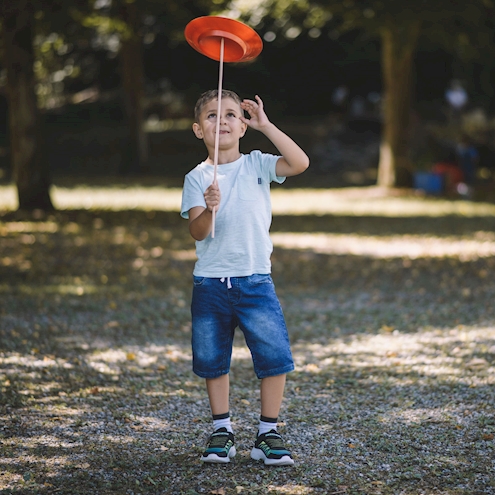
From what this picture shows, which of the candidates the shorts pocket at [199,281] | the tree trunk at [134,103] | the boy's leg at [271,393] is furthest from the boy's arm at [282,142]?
the tree trunk at [134,103]

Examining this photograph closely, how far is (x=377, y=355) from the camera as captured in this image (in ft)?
20.7

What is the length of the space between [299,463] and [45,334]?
3518mm

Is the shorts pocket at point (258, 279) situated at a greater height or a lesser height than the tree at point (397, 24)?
lesser

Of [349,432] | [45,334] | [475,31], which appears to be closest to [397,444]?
[349,432]

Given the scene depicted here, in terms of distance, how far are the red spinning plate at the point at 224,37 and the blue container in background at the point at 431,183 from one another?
55.0ft

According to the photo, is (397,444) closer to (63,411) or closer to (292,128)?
(63,411)

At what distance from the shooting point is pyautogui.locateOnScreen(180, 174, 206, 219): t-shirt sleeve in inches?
153

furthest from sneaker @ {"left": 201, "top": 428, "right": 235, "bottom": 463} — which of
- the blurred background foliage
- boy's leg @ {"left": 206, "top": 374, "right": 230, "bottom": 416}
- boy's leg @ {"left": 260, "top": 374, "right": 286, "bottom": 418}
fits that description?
the blurred background foliage

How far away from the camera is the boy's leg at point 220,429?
395 cm

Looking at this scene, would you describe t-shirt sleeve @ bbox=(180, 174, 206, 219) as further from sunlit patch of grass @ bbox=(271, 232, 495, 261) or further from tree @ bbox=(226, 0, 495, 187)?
tree @ bbox=(226, 0, 495, 187)

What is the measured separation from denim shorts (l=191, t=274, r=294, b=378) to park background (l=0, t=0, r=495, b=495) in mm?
496

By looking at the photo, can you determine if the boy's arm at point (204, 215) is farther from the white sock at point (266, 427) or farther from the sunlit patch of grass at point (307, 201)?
the sunlit patch of grass at point (307, 201)

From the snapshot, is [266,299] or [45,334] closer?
[266,299]

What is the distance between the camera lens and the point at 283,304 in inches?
329
